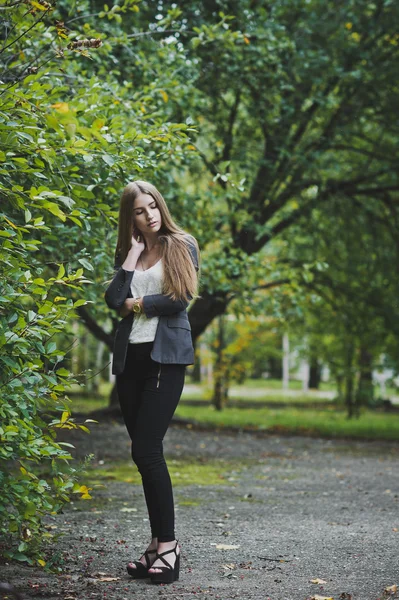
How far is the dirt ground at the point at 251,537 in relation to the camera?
12.7 feet

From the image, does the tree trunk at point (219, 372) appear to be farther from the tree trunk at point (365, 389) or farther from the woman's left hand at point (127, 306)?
the woman's left hand at point (127, 306)

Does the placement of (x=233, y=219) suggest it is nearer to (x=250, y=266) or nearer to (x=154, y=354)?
(x=250, y=266)

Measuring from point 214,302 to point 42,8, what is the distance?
354 inches

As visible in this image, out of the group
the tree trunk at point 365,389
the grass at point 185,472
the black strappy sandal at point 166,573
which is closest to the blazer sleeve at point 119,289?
the black strappy sandal at point 166,573

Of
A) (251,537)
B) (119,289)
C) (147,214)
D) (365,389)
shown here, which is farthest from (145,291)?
(365,389)

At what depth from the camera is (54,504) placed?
152 inches

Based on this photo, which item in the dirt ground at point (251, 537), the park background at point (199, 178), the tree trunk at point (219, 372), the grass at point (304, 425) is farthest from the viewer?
Result: the tree trunk at point (219, 372)

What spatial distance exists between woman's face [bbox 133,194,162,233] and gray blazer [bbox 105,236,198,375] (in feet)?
1.08

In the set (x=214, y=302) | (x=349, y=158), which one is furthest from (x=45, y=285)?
(x=349, y=158)

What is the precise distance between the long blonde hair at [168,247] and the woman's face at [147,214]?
20 mm

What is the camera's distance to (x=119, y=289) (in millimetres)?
4180

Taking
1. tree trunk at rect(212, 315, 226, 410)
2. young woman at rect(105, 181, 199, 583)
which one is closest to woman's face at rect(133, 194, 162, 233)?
young woman at rect(105, 181, 199, 583)

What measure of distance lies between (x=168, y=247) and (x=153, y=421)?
36.8 inches

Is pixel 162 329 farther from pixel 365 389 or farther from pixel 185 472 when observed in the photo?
pixel 365 389
